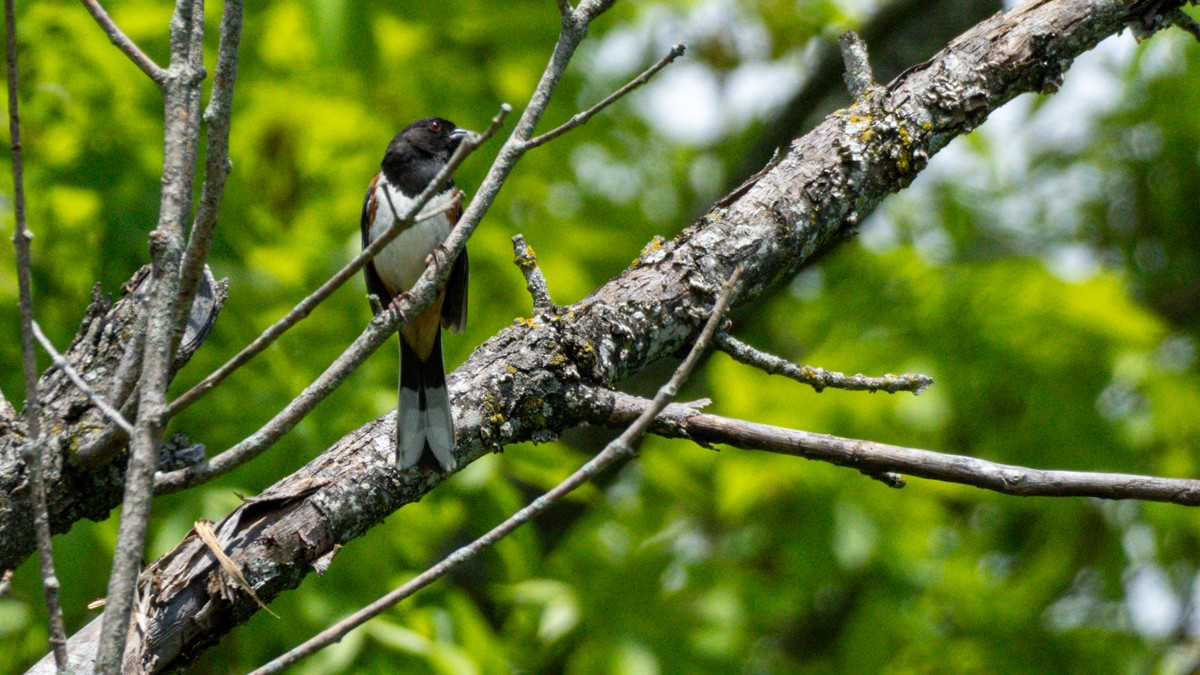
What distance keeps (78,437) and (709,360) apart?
4145 mm

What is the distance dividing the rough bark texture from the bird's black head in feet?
6.63

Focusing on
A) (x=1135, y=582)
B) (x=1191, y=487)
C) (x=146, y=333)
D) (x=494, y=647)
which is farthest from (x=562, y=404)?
A: (x=1135, y=582)

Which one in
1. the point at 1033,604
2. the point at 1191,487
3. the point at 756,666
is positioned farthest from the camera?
the point at 756,666

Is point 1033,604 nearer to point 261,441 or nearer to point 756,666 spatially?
point 756,666

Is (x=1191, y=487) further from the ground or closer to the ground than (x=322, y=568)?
closer to the ground

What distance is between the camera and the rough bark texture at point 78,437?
226cm

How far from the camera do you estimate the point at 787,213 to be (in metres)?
2.58

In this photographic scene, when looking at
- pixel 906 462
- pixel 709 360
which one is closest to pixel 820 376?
pixel 906 462

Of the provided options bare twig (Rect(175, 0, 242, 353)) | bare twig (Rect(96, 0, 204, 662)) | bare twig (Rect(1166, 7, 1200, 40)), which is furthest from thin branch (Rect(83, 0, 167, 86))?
bare twig (Rect(1166, 7, 1200, 40))

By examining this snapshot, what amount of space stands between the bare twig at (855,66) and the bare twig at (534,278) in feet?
3.21

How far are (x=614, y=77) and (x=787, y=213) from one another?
519cm

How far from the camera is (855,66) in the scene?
2.89m

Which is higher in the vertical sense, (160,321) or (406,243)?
(406,243)

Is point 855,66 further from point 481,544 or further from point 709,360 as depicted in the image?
point 709,360
